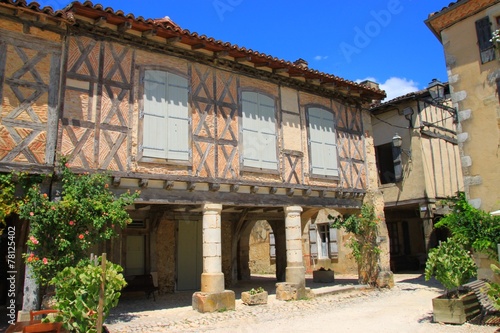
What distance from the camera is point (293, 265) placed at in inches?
389

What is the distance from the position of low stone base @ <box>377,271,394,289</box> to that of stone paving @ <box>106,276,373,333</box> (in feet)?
1.60

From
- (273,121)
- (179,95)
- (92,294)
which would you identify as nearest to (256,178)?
(273,121)

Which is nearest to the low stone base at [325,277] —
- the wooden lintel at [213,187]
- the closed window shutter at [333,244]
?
the closed window shutter at [333,244]

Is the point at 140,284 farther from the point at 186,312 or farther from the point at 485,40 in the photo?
the point at 485,40

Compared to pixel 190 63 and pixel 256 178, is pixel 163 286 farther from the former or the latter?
pixel 190 63

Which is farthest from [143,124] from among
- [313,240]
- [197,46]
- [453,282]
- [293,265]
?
[313,240]

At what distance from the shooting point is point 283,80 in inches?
415

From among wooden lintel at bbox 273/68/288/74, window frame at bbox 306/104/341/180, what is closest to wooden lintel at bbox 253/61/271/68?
wooden lintel at bbox 273/68/288/74

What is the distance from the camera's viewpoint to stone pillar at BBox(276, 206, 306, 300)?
31.5 feet

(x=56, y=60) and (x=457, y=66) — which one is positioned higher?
(x=457, y=66)

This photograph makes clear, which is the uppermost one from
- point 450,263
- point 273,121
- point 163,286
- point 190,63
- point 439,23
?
point 439,23

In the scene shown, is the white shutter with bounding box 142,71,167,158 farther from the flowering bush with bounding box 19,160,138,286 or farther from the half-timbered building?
the flowering bush with bounding box 19,160,138,286

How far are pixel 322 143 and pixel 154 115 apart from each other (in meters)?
4.70

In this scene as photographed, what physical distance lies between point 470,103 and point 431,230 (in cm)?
564
